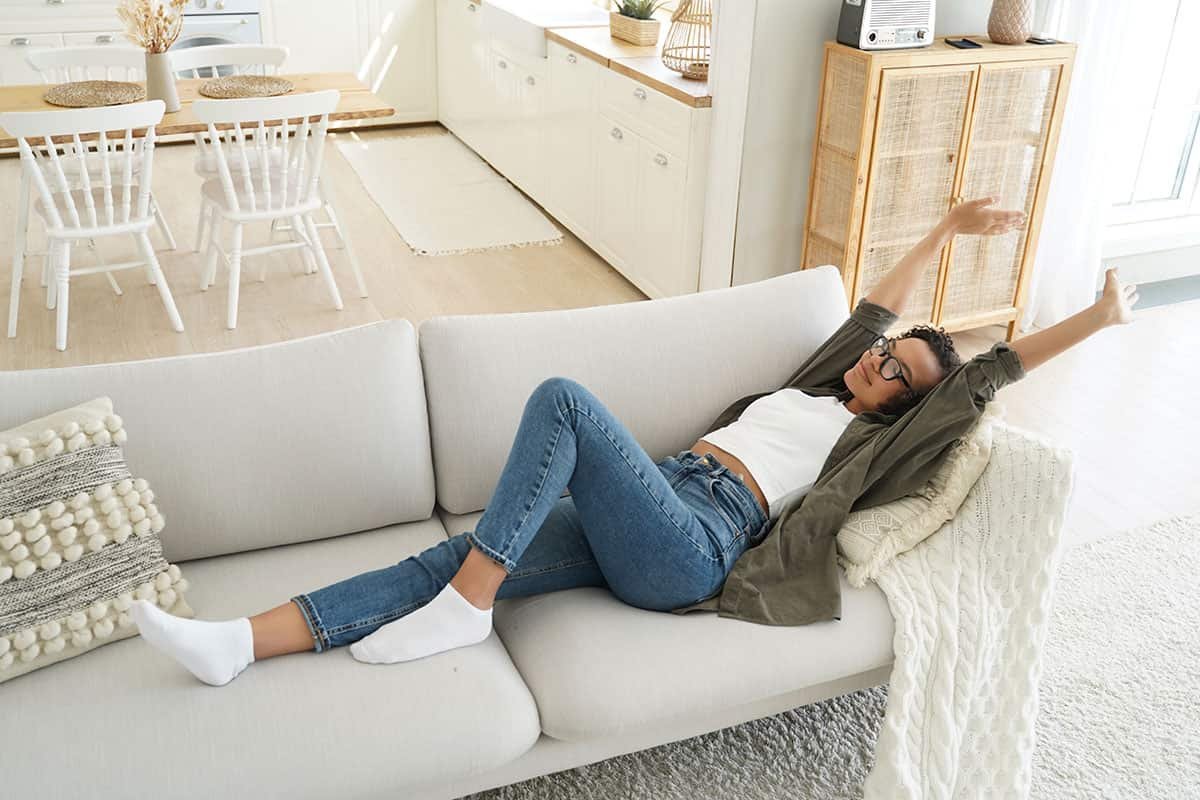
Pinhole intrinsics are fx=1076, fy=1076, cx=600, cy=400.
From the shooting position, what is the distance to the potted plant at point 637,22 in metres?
4.30

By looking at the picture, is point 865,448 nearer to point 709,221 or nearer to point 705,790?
point 705,790

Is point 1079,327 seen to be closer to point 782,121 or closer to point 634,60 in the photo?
point 782,121

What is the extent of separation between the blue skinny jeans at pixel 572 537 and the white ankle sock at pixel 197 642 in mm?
130

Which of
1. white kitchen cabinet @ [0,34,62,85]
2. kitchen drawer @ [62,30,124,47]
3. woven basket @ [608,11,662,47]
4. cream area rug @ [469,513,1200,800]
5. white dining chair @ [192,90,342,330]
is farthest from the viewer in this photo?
kitchen drawer @ [62,30,124,47]

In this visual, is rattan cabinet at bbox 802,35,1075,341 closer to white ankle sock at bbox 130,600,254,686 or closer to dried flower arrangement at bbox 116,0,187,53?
dried flower arrangement at bbox 116,0,187,53

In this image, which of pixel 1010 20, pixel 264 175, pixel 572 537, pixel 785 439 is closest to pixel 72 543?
pixel 572 537

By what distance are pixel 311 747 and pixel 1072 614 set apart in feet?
5.90

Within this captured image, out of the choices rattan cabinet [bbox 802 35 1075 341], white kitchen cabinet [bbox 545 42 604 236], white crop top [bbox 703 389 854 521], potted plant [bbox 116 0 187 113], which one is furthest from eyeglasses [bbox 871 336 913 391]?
potted plant [bbox 116 0 187 113]

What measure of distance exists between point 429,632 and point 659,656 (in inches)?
14.6

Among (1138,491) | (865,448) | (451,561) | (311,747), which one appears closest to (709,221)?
(1138,491)

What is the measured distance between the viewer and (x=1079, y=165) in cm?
387

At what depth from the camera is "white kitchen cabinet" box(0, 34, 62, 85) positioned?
208 inches

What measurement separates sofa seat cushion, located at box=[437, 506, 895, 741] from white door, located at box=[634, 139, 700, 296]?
2.15 metres

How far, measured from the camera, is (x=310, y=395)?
1.98 meters
